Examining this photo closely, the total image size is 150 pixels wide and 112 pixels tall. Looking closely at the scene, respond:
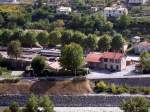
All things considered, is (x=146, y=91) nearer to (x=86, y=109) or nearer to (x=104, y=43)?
(x=86, y=109)

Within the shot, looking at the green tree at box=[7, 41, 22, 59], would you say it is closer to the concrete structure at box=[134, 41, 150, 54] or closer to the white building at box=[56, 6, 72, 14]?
the concrete structure at box=[134, 41, 150, 54]

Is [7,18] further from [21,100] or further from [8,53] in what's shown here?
[21,100]

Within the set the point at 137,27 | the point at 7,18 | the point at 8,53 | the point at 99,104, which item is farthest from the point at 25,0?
the point at 99,104

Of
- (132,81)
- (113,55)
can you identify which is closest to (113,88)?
(132,81)

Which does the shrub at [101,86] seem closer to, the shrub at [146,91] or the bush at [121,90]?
the bush at [121,90]

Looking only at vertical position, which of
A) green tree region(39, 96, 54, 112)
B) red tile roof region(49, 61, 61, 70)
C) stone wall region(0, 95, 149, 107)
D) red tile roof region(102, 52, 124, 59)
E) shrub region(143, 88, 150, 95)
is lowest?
stone wall region(0, 95, 149, 107)

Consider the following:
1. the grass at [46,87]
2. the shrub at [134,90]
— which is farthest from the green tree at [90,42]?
the shrub at [134,90]

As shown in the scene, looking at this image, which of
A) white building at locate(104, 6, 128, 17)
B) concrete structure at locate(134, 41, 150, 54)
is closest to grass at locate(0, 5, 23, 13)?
white building at locate(104, 6, 128, 17)
